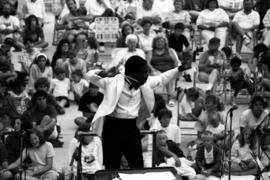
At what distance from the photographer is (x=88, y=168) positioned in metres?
12.0

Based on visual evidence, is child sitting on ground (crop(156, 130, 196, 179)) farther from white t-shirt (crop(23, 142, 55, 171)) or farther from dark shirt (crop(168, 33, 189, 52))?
dark shirt (crop(168, 33, 189, 52))

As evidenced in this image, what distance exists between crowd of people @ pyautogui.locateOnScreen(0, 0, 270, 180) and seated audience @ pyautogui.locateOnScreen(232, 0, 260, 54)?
0.02 m

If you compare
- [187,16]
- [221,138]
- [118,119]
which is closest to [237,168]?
[221,138]

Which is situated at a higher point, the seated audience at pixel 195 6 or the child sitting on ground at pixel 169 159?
the seated audience at pixel 195 6

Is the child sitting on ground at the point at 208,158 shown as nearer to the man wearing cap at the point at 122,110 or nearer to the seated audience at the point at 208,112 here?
the seated audience at the point at 208,112

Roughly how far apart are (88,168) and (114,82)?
2.56m

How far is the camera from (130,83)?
9.62m

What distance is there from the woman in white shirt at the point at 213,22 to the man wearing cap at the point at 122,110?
310 inches

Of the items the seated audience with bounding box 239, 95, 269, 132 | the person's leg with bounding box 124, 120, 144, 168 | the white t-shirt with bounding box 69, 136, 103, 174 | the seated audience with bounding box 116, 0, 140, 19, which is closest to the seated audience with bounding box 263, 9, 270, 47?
the seated audience with bounding box 116, 0, 140, 19

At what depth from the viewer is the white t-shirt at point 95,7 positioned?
18594 mm

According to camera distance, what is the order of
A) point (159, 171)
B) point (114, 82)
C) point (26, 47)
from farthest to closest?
point (26, 47), point (114, 82), point (159, 171)

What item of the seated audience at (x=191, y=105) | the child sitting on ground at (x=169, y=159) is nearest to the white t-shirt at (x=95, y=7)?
the seated audience at (x=191, y=105)

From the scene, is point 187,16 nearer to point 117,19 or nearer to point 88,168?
point 117,19

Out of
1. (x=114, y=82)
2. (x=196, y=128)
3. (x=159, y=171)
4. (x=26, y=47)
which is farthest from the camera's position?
(x=26, y=47)
